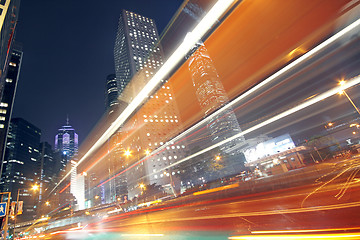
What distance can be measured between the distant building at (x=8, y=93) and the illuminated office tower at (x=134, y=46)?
41.5 metres

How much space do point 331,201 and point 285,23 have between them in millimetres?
8080

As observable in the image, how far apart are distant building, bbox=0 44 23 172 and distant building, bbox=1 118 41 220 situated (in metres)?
53.0

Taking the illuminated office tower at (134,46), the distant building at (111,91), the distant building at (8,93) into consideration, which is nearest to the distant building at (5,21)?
the distant building at (8,93)

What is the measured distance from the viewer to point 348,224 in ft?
14.2

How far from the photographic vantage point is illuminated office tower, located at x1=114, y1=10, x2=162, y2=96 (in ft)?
288

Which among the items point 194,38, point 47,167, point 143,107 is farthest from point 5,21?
point 47,167

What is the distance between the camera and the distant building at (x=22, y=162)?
87938 mm

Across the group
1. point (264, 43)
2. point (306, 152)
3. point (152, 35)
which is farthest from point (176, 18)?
point (152, 35)

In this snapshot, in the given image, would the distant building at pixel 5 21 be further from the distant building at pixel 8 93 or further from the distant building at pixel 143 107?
the distant building at pixel 143 107

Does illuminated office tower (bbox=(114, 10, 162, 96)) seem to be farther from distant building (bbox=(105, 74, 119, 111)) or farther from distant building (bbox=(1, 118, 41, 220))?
distant building (bbox=(1, 118, 41, 220))

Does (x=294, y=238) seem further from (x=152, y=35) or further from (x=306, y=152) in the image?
(x=152, y=35)

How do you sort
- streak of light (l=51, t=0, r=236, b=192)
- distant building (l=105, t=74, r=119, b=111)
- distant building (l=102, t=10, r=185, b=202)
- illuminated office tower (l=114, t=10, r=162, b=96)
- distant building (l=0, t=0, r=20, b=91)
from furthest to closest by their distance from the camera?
distant building (l=105, t=74, r=119, b=111), illuminated office tower (l=114, t=10, r=162, b=96), distant building (l=102, t=10, r=185, b=202), distant building (l=0, t=0, r=20, b=91), streak of light (l=51, t=0, r=236, b=192)

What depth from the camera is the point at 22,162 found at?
9912cm

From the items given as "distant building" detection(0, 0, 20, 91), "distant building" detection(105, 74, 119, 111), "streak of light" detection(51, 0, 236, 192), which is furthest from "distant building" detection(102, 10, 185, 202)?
"streak of light" detection(51, 0, 236, 192)
